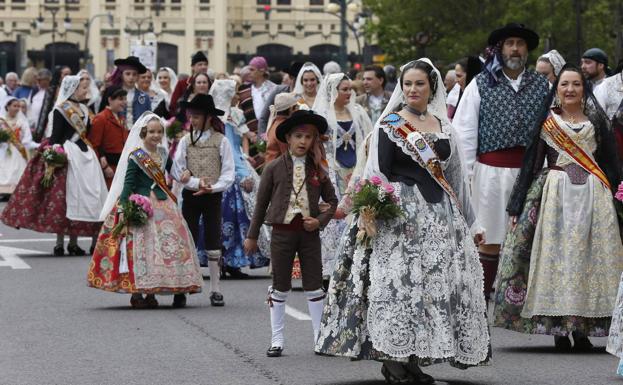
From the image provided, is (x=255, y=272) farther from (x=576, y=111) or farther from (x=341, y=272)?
(x=341, y=272)

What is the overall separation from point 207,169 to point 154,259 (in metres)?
1.02

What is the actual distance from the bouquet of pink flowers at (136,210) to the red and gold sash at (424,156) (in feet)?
14.4

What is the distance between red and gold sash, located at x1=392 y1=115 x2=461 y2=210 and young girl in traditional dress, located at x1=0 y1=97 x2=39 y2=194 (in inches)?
731

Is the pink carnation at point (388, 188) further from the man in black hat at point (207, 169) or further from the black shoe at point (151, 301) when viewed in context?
the black shoe at point (151, 301)

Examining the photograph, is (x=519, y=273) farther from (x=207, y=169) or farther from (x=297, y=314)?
(x=207, y=169)

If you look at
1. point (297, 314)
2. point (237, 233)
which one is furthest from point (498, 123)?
point (237, 233)

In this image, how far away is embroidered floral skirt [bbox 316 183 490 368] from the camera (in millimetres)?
9312

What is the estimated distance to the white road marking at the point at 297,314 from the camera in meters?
13.1

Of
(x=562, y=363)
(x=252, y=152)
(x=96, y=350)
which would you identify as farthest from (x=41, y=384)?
(x=252, y=152)

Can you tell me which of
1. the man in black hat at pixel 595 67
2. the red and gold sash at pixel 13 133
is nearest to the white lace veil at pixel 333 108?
the man in black hat at pixel 595 67

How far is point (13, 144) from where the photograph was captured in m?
28.9

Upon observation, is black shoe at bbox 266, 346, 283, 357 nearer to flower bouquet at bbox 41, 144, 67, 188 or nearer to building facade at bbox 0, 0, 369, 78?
flower bouquet at bbox 41, 144, 67, 188

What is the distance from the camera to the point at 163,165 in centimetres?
1405

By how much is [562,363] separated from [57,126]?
9441mm
